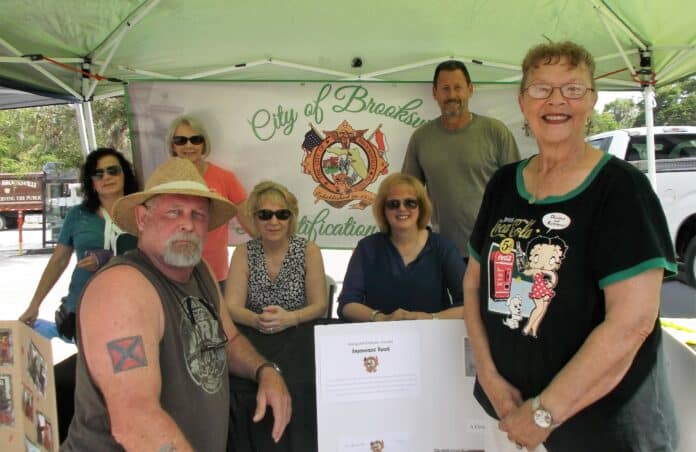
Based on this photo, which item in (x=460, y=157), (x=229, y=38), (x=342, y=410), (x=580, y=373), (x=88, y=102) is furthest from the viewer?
(x=88, y=102)

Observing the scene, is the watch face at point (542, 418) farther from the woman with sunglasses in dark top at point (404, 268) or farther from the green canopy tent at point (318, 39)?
the green canopy tent at point (318, 39)

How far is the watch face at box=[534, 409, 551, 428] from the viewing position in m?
1.22

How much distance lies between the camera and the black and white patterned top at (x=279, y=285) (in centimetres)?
262

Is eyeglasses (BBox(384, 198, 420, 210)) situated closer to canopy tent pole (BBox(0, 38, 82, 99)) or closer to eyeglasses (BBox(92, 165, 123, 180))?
eyeglasses (BBox(92, 165, 123, 180))

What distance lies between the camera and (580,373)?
1.17 m

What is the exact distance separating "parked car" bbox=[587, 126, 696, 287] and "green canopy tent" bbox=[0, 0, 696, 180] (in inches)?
94.3

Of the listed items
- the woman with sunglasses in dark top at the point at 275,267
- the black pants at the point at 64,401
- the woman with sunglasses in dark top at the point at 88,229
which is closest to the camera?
the black pants at the point at 64,401

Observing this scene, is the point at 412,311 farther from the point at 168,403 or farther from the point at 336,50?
the point at 336,50

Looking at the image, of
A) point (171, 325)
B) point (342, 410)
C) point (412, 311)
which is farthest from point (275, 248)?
point (171, 325)

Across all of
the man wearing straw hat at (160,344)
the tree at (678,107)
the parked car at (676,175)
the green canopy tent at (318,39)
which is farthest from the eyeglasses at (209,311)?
the tree at (678,107)

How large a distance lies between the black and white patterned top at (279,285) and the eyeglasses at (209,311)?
970 millimetres

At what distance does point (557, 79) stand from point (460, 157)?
1.78m

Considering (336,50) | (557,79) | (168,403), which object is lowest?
(168,403)

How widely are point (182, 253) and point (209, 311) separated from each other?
22 cm
